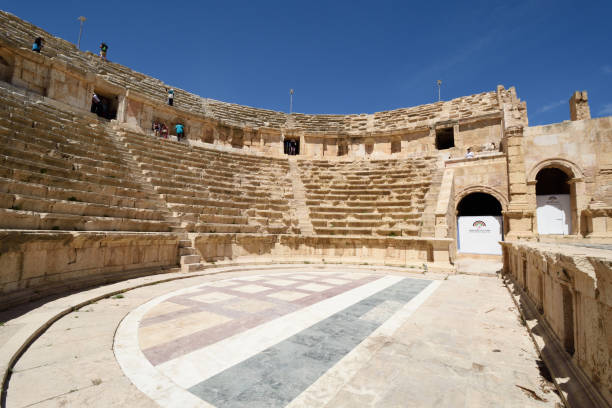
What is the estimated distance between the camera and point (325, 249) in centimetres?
1187

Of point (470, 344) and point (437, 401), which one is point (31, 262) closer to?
point (437, 401)

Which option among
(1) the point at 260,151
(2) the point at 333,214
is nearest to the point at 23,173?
(2) the point at 333,214

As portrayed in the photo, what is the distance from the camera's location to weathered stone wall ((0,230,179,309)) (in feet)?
15.0

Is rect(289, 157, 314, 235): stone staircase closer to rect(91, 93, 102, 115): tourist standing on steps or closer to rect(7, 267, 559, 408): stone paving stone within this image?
rect(7, 267, 559, 408): stone paving stone

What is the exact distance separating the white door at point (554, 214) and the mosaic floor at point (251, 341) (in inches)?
375

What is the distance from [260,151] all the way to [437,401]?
18.0 metres

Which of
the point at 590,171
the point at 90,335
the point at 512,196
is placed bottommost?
the point at 90,335

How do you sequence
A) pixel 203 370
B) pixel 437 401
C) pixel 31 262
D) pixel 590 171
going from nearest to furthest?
pixel 437 401 → pixel 203 370 → pixel 31 262 → pixel 590 171

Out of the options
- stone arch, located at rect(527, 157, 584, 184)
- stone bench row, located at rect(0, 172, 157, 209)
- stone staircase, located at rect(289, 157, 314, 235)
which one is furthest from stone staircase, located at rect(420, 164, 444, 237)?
stone bench row, located at rect(0, 172, 157, 209)

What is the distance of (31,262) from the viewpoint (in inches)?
195

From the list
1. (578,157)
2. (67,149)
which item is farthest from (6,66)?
(578,157)

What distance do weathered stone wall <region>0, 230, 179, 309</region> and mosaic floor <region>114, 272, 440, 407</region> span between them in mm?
1827

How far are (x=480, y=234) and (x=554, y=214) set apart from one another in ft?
10.4

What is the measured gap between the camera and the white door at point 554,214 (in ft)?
39.3
